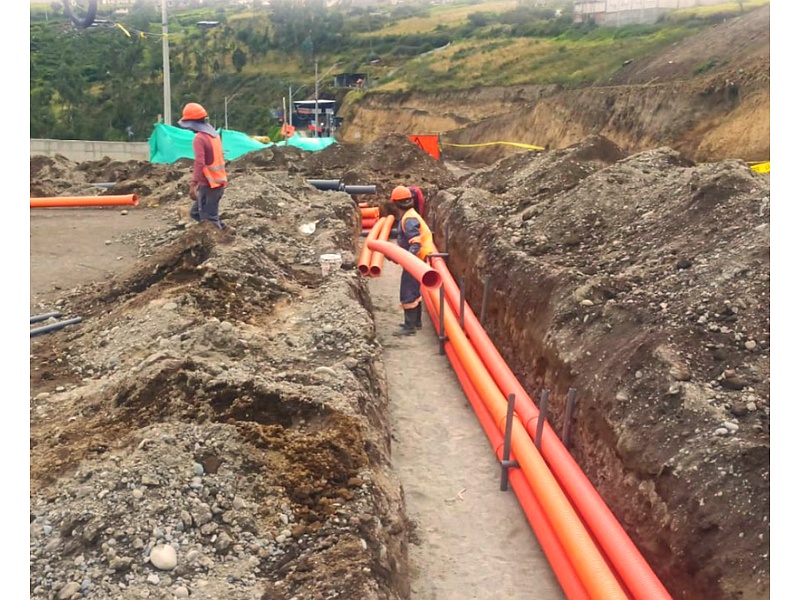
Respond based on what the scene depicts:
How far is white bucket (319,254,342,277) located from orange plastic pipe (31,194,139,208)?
524 cm

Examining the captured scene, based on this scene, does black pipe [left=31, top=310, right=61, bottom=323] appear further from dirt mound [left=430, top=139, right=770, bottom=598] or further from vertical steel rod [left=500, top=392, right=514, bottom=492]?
dirt mound [left=430, top=139, right=770, bottom=598]

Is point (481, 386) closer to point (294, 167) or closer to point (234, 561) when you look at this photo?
point (234, 561)

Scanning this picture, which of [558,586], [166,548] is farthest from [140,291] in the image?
[558,586]

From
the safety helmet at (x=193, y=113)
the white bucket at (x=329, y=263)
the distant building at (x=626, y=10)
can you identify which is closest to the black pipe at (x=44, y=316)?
the safety helmet at (x=193, y=113)

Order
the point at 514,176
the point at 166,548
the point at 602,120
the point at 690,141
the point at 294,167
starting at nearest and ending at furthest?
the point at 166,548, the point at 514,176, the point at 294,167, the point at 690,141, the point at 602,120

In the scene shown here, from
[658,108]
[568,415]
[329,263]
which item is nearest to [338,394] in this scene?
[568,415]

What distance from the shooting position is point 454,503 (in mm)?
5750

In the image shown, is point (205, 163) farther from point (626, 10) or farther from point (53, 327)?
point (626, 10)

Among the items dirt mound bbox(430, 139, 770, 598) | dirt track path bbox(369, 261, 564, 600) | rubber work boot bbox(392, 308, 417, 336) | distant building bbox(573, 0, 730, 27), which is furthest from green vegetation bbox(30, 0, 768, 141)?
dirt track path bbox(369, 261, 564, 600)

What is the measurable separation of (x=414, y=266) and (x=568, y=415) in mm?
2738

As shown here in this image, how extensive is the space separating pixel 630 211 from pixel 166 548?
22.5 feet

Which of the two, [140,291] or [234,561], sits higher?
[140,291]

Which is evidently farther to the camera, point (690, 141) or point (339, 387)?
point (690, 141)

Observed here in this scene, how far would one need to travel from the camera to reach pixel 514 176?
13.1m
